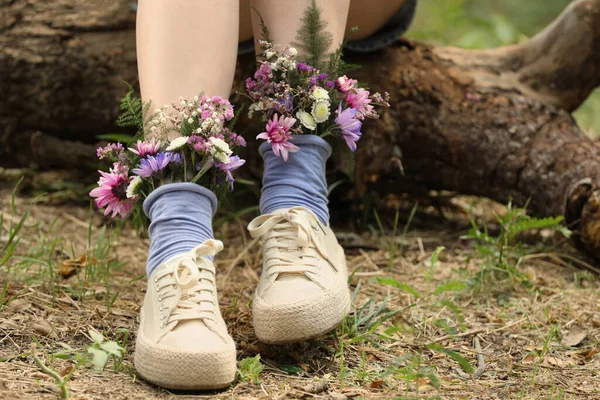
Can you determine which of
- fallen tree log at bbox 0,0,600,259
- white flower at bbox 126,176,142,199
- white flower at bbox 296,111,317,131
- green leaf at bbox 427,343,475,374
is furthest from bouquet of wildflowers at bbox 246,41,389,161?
fallen tree log at bbox 0,0,600,259

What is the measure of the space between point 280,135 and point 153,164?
0.25m

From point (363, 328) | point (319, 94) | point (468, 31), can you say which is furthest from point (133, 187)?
point (468, 31)

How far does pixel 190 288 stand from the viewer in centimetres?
113

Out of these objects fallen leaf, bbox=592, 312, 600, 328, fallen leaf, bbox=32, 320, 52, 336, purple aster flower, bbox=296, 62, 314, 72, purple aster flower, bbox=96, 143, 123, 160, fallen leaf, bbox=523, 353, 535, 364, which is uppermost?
purple aster flower, bbox=296, 62, 314, 72

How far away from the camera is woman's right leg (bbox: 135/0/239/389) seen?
105 centimetres

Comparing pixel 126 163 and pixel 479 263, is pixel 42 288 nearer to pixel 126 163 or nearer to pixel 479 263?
pixel 126 163

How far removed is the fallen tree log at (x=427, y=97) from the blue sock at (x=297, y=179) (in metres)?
0.63

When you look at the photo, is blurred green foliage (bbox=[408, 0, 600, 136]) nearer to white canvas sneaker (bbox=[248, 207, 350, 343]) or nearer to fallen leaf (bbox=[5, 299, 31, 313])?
white canvas sneaker (bbox=[248, 207, 350, 343])

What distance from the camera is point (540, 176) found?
6.41ft

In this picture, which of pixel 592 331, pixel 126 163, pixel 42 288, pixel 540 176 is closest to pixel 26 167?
pixel 42 288

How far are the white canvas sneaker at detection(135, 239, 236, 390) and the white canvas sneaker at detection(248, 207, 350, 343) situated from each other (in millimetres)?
89

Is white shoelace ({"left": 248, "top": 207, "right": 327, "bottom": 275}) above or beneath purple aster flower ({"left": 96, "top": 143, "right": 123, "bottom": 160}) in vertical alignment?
beneath

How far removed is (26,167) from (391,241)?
124cm

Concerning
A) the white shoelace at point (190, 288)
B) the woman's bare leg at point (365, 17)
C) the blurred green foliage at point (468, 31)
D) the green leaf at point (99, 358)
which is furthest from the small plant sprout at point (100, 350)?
the blurred green foliage at point (468, 31)
